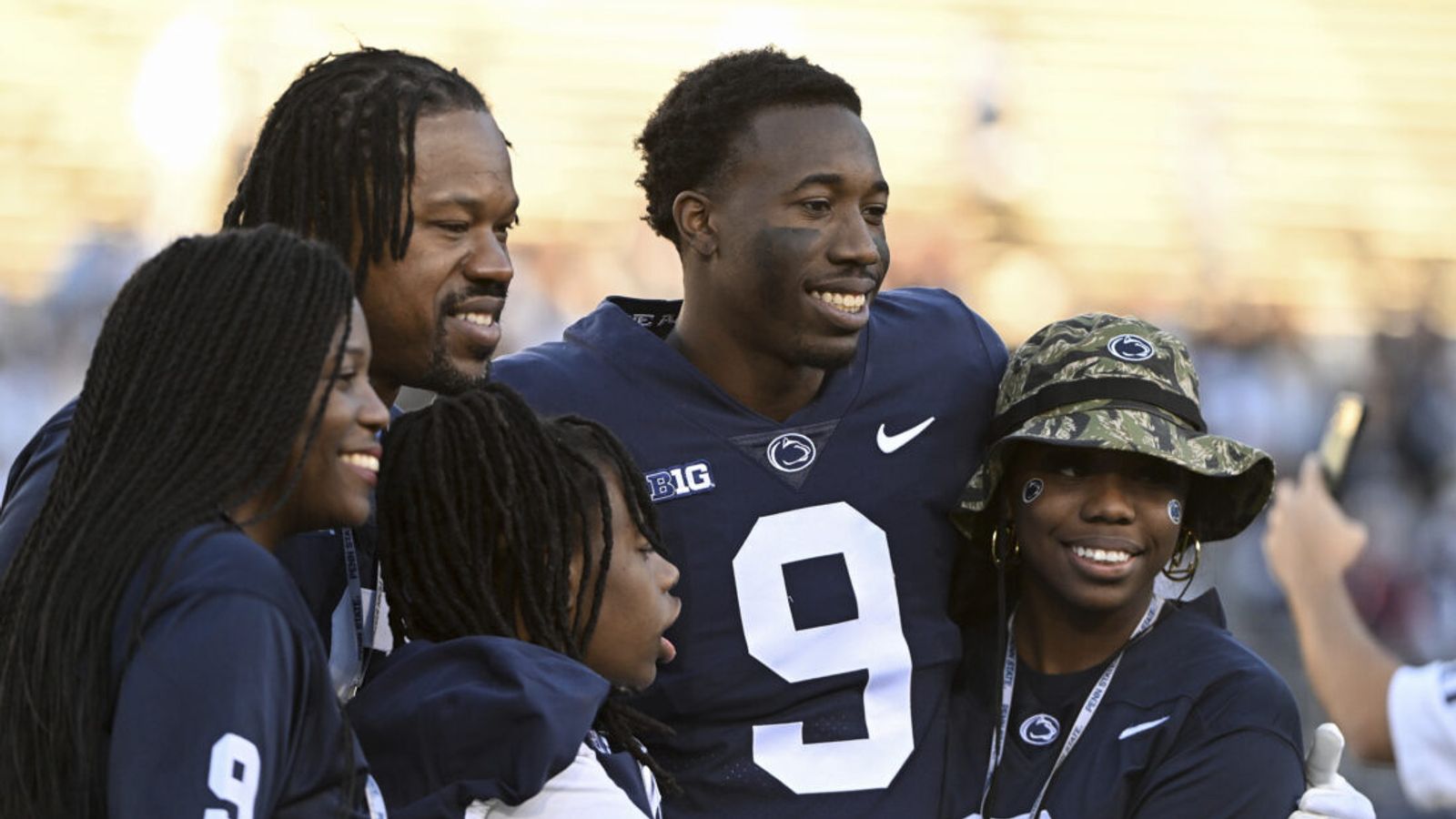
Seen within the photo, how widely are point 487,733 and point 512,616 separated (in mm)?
287

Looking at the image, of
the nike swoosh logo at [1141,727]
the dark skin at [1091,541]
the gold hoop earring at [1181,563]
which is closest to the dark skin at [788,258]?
the dark skin at [1091,541]

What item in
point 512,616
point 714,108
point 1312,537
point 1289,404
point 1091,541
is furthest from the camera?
point 1289,404

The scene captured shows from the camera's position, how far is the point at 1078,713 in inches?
117

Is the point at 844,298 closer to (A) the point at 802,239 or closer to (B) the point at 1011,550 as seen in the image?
(A) the point at 802,239

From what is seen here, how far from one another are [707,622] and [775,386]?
16.6 inches

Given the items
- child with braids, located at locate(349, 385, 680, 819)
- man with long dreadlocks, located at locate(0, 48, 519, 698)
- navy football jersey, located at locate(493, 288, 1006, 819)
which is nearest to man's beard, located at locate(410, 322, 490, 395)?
man with long dreadlocks, located at locate(0, 48, 519, 698)

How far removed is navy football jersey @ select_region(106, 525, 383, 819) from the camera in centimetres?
180

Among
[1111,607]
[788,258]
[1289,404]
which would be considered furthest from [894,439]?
[1289,404]

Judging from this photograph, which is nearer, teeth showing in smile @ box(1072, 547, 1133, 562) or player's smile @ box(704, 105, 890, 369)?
teeth showing in smile @ box(1072, 547, 1133, 562)

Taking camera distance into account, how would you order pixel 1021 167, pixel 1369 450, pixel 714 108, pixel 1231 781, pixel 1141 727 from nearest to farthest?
1. pixel 1231 781
2. pixel 1141 727
3. pixel 714 108
4. pixel 1369 450
5. pixel 1021 167

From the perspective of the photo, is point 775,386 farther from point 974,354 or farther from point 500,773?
point 500,773

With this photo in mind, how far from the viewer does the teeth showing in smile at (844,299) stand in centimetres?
320

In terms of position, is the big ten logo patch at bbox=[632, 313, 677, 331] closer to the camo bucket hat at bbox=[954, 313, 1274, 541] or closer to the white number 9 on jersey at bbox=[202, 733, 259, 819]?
the camo bucket hat at bbox=[954, 313, 1274, 541]

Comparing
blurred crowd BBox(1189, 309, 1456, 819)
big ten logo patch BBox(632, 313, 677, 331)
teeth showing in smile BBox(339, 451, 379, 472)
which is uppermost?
teeth showing in smile BBox(339, 451, 379, 472)
